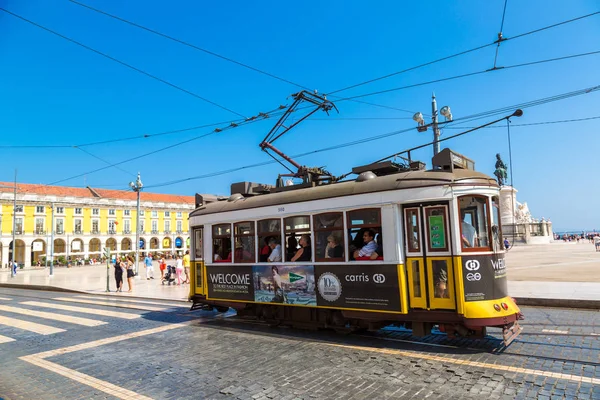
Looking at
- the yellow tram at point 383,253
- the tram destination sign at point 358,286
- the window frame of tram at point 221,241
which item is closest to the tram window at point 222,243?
the window frame of tram at point 221,241

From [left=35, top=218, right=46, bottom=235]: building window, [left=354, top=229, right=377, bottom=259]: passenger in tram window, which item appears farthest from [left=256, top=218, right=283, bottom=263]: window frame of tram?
[left=35, top=218, right=46, bottom=235]: building window

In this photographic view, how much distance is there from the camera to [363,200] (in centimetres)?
772

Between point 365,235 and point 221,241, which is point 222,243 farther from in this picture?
point 365,235

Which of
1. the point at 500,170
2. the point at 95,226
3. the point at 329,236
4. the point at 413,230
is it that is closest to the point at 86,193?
the point at 95,226

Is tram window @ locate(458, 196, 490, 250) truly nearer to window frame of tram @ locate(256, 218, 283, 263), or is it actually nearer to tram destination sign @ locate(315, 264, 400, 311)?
tram destination sign @ locate(315, 264, 400, 311)

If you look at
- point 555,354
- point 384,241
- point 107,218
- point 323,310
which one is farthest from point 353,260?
point 107,218

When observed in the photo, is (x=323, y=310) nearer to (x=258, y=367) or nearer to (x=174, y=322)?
(x=258, y=367)

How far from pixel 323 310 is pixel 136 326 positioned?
4955 millimetres

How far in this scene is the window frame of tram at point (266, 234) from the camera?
908cm

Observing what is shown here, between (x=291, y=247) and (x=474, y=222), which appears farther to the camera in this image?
(x=291, y=247)

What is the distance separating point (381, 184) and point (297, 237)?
2.28 meters

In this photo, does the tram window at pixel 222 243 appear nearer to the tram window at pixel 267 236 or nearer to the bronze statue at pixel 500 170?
the tram window at pixel 267 236

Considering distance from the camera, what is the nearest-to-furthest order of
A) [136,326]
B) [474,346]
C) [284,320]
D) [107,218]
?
[474,346], [284,320], [136,326], [107,218]

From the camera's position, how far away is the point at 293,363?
251 inches
